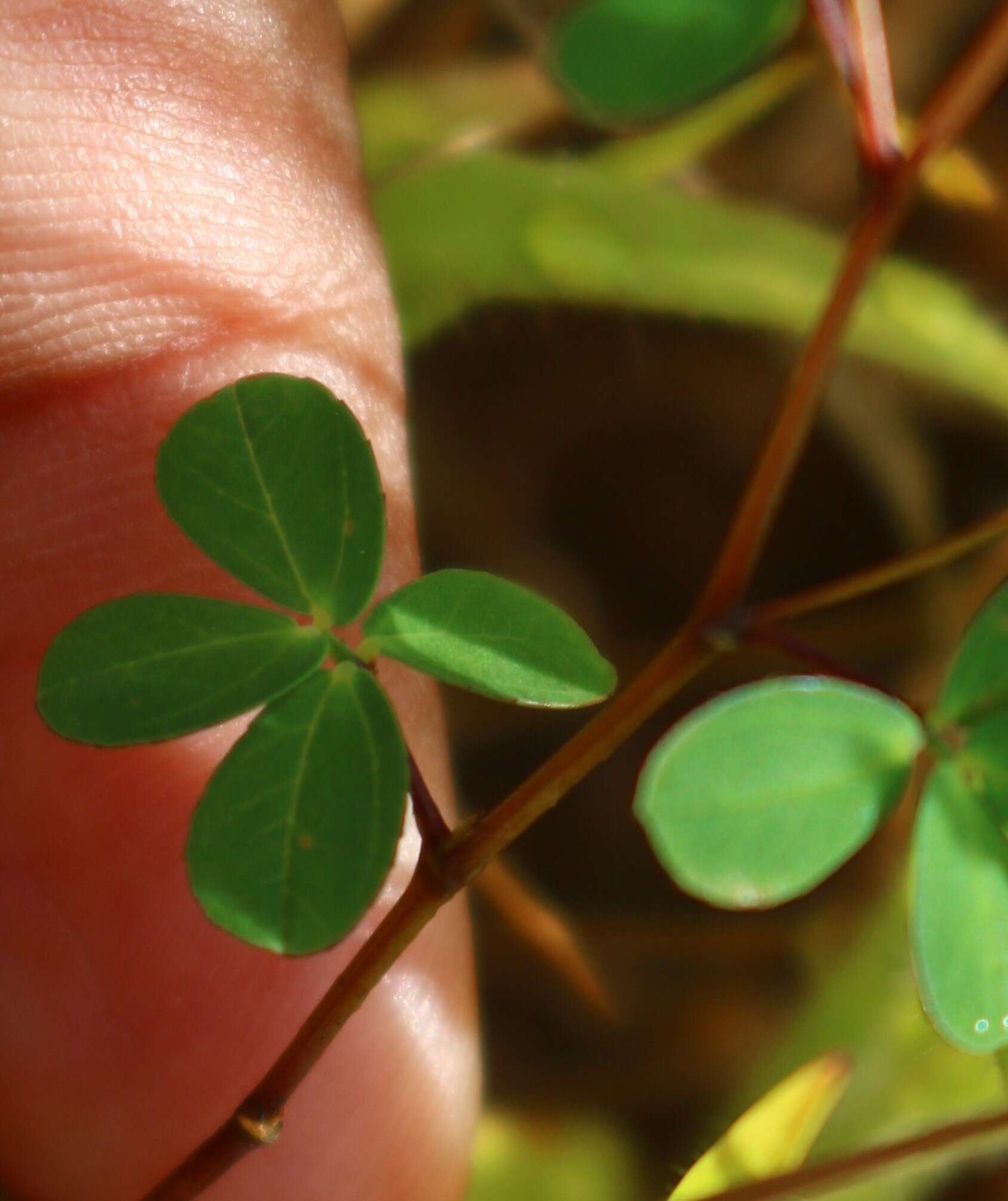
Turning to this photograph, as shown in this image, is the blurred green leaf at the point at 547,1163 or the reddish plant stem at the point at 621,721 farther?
the blurred green leaf at the point at 547,1163

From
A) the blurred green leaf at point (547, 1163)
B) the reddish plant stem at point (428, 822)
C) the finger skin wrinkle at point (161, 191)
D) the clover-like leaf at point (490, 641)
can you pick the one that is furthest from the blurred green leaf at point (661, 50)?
the blurred green leaf at point (547, 1163)

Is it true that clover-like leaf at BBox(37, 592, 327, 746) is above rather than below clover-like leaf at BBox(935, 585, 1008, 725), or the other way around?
below

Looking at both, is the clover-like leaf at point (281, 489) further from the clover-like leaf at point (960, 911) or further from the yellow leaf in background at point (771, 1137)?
the yellow leaf in background at point (771, 1137)

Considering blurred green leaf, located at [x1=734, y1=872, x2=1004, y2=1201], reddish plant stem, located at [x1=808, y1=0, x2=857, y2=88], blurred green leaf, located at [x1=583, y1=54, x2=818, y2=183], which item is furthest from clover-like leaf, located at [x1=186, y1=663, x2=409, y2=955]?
blurred green leaf, located at [x1=583, y1=54, x2=818, y2=183]

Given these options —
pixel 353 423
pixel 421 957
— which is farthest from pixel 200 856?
pixel 421 957

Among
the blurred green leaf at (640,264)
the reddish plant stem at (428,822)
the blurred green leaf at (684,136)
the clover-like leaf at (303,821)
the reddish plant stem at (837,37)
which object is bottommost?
the clover-like leaf at (303,821)

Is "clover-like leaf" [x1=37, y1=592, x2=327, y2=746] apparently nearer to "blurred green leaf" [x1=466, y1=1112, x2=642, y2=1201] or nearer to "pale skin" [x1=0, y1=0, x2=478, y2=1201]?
"pale skin" [x1=0, y1=0, x2=478, y2=1201]

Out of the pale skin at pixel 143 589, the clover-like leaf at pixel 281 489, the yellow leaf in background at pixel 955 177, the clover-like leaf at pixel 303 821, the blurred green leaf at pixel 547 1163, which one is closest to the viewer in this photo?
the clover-like leaf at pixel 303 821
